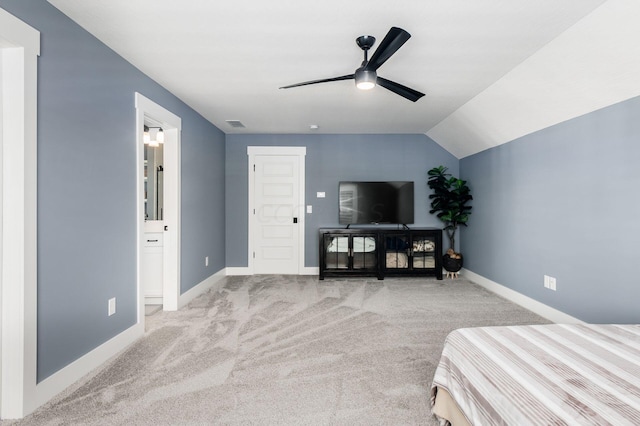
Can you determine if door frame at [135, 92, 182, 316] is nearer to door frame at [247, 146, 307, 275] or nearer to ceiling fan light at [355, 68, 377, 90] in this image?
door frame at [247, 146, 307, 275]

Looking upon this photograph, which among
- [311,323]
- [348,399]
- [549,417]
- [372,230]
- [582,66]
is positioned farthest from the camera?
[372,230]

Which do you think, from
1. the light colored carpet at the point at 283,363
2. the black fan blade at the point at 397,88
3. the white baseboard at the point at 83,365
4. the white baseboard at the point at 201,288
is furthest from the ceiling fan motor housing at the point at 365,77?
the white baseboard at the point at 201,288

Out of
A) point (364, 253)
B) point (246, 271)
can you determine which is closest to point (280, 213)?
point (246, 271)

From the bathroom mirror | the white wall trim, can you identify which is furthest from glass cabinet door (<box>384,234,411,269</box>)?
the white wall trim

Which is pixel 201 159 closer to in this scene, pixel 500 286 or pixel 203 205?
pixel 203 205

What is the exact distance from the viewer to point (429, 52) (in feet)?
8.02

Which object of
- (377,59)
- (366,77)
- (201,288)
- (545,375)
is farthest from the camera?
(201,288)

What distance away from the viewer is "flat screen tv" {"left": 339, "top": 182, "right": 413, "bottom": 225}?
16.3 feet

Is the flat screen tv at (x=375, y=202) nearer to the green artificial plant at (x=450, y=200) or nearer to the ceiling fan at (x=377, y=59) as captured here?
the green artificial plant at (x=450, y=200)

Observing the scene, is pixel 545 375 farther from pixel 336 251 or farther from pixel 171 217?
pixel 336 251

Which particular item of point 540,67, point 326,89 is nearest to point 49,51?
point 326,89

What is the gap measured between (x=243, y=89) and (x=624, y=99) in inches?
128

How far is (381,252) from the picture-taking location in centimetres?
475

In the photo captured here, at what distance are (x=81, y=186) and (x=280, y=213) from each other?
3.21 meters
